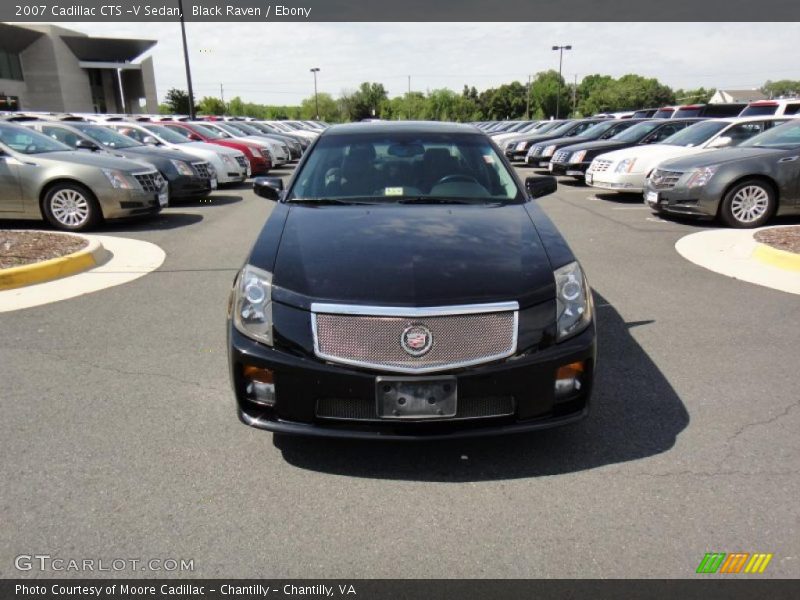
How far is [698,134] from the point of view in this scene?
1200cm

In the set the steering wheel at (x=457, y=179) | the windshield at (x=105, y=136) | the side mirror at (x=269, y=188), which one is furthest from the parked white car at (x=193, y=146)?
the steering wheel at (x=457, y=179)

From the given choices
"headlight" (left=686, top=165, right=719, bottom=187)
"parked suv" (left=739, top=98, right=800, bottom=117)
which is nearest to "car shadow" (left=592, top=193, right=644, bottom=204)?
"headlight" (left=686, top=165, right=719, bottom=187)

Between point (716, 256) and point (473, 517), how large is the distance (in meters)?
6.05

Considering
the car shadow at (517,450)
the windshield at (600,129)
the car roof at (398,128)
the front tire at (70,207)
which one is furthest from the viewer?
the windshield at (600,129)

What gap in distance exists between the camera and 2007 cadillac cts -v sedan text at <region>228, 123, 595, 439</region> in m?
2.74

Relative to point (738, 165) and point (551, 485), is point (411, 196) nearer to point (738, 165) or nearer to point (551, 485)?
point (551, 485)

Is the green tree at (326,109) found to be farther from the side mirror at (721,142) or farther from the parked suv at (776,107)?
the side mirror at (721,142)

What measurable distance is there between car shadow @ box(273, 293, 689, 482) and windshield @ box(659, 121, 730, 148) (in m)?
9.83

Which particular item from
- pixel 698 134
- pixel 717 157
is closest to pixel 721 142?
pixel 698 134

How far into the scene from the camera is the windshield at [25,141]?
8.87 m

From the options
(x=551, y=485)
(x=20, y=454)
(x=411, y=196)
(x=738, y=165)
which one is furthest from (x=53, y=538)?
(x=738, y=165)

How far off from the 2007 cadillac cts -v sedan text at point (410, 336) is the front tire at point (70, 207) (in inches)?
268

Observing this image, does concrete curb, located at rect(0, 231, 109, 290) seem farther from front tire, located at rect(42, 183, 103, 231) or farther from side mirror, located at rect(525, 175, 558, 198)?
side mirror, located at rect(525, 175, 558, 198)

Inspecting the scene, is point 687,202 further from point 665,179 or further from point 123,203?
point 123,203
